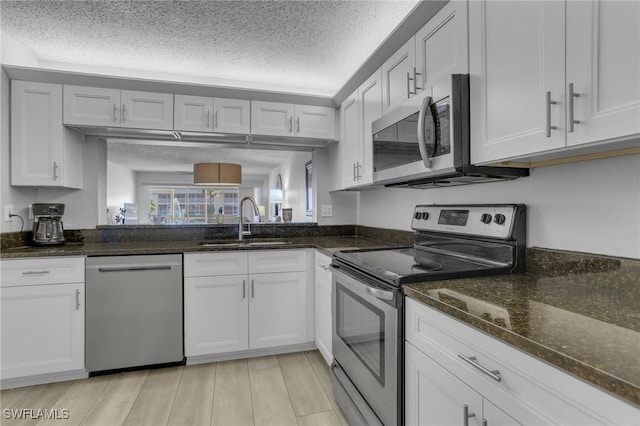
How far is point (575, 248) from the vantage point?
1.21 meters

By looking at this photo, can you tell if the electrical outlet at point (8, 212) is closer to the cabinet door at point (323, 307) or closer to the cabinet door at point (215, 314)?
the cabinet door at point (215, 314)

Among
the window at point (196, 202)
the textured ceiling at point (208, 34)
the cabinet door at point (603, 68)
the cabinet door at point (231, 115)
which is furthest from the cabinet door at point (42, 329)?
the cabinet door at point (603, 68)

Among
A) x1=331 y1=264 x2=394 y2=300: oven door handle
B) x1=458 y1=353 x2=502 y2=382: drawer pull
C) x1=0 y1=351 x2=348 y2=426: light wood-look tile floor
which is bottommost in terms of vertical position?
x1=0 y1=351 x2=348 y2=426: light wood-look tile floor

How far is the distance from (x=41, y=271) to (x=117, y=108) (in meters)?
1.24

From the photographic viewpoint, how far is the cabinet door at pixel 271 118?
269 cm

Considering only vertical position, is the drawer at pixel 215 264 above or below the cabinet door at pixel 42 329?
above

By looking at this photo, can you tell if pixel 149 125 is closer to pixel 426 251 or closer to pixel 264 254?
pixel 264 254

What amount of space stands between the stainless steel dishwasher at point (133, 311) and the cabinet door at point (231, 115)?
1.10 metres

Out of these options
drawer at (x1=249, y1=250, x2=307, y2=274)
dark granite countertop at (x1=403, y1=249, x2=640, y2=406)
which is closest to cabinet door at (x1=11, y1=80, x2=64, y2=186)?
drawer at (x1=249, y1=250, x2=307, y2=274)

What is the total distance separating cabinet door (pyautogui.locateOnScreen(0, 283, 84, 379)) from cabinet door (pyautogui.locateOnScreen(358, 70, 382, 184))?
6.83 feet

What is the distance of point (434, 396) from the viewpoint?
40.9 inches

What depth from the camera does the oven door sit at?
1.23 metres

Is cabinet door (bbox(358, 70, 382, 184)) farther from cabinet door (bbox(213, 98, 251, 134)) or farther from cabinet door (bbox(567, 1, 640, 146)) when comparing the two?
cabinet door (bbox(567, 1, 640, 146))

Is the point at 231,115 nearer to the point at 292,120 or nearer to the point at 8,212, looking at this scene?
the point at 292,120
